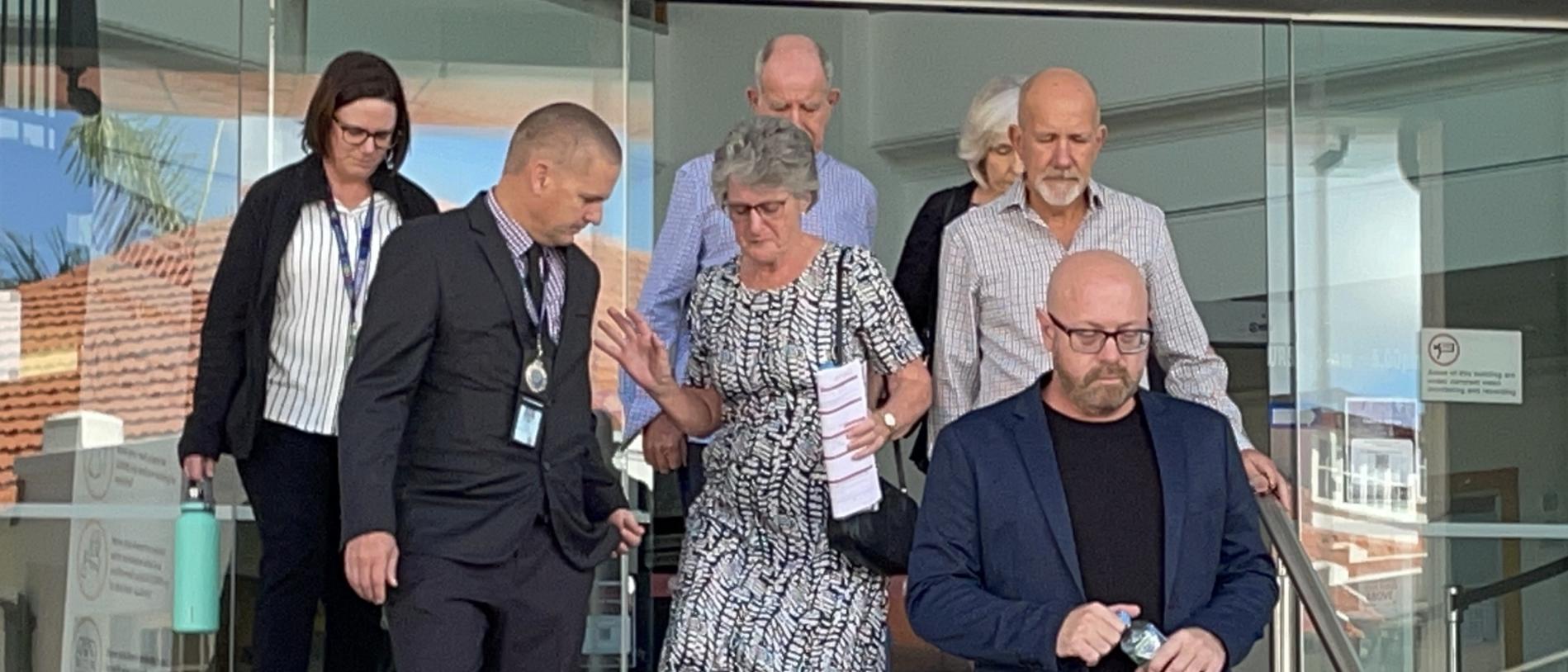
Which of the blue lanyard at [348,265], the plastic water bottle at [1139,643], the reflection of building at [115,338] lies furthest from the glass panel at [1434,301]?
the plastic water bottle at [1139,643]

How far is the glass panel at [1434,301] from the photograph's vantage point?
8117 mm

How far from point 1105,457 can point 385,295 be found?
4.22ft

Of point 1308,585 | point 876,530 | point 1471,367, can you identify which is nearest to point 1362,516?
point 1471,367

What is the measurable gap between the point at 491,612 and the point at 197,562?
1306mm

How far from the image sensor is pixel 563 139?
4.67 metres

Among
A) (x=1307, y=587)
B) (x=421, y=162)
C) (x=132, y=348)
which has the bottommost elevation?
(x=1307, y=587)

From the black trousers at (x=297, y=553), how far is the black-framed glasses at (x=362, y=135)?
2.01 feet

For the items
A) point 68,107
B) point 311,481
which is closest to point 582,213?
point 311,481

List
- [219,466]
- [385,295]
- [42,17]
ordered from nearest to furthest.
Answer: [385,295] → [219,466] → [42,17]

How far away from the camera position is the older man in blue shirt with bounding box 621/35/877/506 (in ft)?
18.8

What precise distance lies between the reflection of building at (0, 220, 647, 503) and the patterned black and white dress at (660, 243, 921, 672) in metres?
1.34

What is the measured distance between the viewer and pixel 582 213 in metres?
4.73

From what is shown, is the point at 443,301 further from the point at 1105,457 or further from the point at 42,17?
the point at 42,17

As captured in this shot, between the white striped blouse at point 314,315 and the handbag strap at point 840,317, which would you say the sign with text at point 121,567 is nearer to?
the white striped blouse at point 314,315
